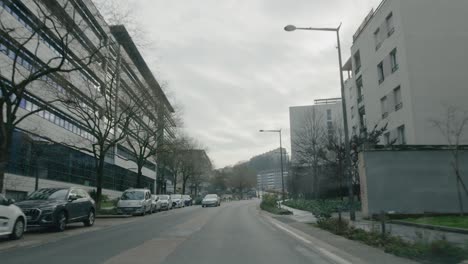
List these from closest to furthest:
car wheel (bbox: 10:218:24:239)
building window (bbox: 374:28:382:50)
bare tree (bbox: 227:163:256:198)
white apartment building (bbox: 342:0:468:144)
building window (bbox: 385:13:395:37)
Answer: car wheel (bbox: 10:218:24:239), white apartment building (bbox: 342:0:468:144), building window (bbox: 385:13:395:37), building window (bbox: 374:28:382:50), bare tree (bbox: 227:163:256:198)

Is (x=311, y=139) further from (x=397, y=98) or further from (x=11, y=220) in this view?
(x=11, y=220)

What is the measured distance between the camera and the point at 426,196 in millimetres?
19797

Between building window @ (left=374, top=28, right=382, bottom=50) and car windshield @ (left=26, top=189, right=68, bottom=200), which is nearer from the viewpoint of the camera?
car windshield @ (left=26, top=189, right=68, bottom=200)

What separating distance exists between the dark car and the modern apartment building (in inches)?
208

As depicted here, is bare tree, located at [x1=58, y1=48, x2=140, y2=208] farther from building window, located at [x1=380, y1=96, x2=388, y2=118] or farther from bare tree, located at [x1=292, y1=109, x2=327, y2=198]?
building window, located at [x1=380, y1=96, x2=388, y2=118]

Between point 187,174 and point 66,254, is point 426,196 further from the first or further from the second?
point 187,174

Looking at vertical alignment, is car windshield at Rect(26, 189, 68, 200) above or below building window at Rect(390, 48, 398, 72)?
below

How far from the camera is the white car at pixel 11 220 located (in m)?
11.6

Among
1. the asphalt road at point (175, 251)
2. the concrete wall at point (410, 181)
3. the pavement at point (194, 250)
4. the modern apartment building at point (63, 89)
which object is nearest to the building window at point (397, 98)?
the concrete wall at point (410, 181)

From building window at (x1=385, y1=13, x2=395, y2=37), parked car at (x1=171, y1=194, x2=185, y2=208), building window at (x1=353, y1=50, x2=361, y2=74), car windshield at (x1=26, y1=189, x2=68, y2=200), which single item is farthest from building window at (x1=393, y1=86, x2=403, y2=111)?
parked car at (x1=171, y1=194, x2=185, y2=208)

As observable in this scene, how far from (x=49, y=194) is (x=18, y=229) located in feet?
Result: 11.1

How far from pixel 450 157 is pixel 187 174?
60166 millimetres

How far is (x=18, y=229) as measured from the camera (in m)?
12.2

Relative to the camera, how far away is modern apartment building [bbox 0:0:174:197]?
1912 cm
